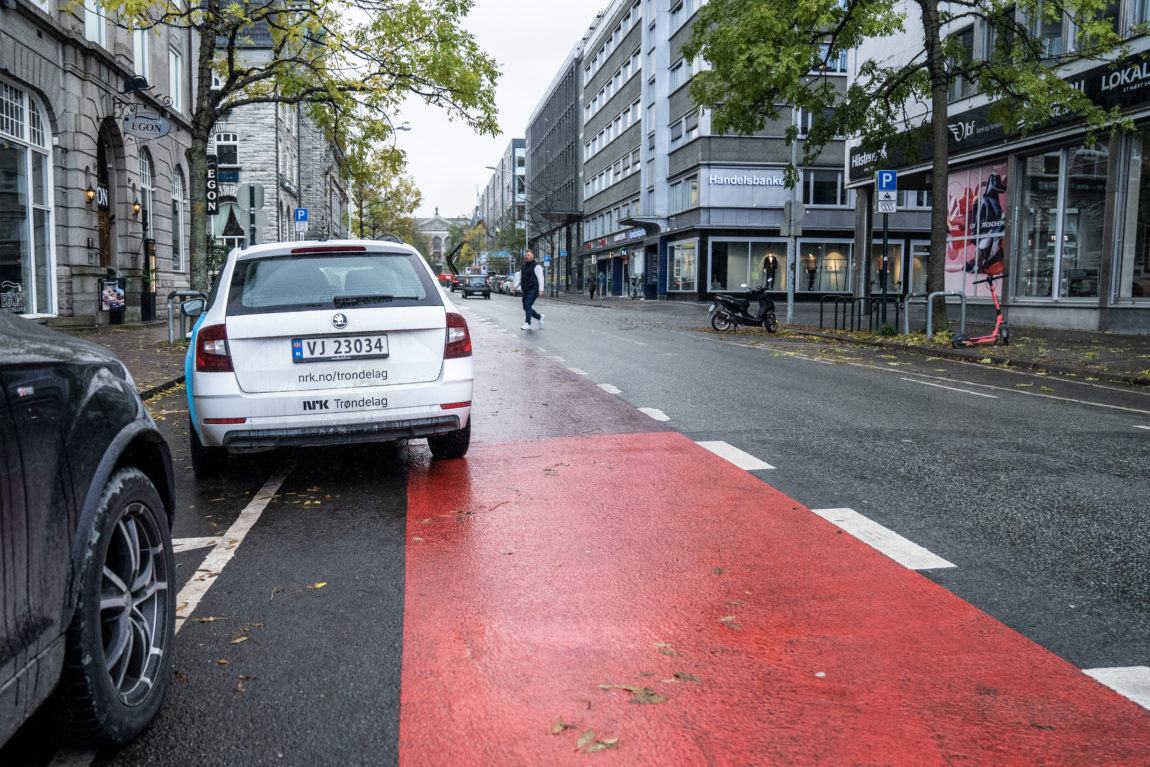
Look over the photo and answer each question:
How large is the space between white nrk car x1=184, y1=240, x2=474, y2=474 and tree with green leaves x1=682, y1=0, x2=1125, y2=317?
42.9 feet

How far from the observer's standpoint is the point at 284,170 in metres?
55.6

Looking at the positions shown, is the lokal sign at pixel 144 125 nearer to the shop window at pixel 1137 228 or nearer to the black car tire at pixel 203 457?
the black car tire at pixel 203 457

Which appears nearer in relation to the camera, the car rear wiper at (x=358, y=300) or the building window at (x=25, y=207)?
the car rear wiper at (x=358, y=300)

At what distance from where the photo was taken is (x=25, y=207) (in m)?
19.2

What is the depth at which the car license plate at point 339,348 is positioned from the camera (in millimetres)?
5891

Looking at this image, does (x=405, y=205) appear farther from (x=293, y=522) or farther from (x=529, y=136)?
(x=293, y=522)

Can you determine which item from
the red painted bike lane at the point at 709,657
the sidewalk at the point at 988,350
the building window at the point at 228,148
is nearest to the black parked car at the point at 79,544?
the red painted bike lane at the point at 709,657

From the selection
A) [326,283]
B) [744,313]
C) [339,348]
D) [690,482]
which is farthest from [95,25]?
[690,482]

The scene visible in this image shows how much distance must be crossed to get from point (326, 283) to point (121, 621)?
3.72m

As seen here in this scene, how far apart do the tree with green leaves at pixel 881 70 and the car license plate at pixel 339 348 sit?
13.4 metres

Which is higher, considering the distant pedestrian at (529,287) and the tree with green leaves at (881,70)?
the tree with green leaves at (881,70)

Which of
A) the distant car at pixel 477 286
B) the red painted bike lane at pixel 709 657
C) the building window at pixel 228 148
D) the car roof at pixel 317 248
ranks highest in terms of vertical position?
the building window at pixel 228 148

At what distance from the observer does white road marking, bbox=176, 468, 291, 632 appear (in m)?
3.88

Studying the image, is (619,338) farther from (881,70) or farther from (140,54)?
(140,54)
